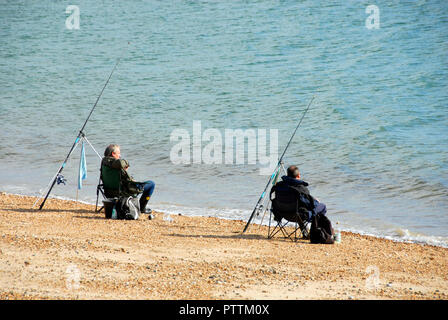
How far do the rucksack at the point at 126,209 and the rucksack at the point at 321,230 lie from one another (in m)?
2.71

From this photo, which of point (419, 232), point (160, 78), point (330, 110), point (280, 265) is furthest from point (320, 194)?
point (160, 78)

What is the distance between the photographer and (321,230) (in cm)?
868

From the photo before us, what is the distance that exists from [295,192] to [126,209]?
→ 2636mm

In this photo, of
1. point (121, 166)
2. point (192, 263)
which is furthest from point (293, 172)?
point (121, 166)

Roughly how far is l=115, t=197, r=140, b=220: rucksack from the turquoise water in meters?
1.34

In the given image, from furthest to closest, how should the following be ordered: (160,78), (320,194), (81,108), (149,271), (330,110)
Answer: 1. (160,78)
2. (81,108)
3. (330,110)
4. (320,194)
5. (149,271)

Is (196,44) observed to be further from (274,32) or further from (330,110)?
(330,110)

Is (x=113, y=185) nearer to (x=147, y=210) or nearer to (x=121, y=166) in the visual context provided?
(x=121, y=166)

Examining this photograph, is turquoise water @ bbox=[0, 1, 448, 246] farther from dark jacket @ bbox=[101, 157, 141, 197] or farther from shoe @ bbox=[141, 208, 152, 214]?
dark jacket @ bbox=[101, 157, 141, 197]

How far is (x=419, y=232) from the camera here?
9.73 metres

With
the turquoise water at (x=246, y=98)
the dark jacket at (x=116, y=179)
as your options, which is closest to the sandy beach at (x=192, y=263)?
the dark jacket at (x=116, y=179)
